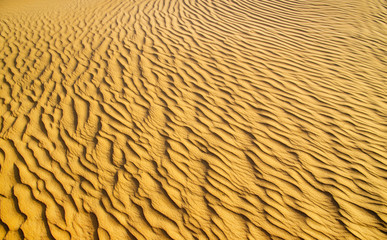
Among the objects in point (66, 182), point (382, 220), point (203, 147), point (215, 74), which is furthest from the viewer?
point (215, 74)

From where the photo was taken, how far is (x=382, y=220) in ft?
8.11

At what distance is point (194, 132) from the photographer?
10.9 feet

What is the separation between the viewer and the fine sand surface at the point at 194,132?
2453mm

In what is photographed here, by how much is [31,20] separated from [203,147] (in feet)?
22.7

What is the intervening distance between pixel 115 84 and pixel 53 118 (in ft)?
3.60

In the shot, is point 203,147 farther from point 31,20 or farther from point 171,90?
point 31,20

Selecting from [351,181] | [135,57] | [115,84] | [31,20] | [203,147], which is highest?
[31,20]

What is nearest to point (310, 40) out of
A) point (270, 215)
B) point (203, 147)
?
point (203, 147)

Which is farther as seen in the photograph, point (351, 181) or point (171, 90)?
point (171, 90)

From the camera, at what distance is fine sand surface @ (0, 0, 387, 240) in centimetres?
245

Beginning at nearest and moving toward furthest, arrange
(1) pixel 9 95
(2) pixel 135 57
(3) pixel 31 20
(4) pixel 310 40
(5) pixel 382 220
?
(5) pixel 382 220, (1) pixel 9 95, (2) pixel 135 57, (4) pixel 310 40, (3) pixel 31 20

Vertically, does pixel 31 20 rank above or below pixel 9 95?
above

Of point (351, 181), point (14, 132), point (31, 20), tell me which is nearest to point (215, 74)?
point (351, 181)

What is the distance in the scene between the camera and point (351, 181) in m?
2.82
